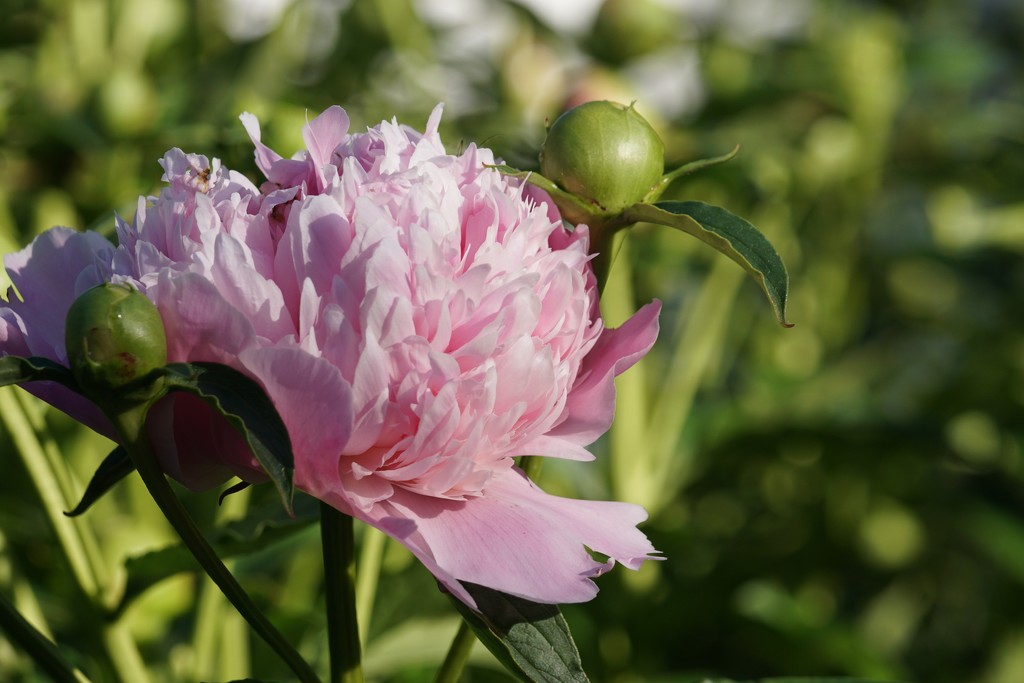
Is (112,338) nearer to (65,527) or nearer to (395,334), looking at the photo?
(395,334)

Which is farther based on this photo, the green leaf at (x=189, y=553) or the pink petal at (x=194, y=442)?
the green leaf at (x=189, y=553)

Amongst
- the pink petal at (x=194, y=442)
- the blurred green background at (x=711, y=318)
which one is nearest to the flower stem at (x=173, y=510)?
the pink petal at (x=194, y=442)

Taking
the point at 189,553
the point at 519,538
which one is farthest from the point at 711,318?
the point at 519,538

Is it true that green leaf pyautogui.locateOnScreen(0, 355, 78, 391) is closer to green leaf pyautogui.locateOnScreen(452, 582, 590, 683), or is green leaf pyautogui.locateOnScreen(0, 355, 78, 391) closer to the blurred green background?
green leaf pyautogui.locateOnScreen(452, 582, 590, 683)

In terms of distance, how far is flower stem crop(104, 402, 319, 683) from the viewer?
345 millimetres

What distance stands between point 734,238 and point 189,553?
0.30 meters

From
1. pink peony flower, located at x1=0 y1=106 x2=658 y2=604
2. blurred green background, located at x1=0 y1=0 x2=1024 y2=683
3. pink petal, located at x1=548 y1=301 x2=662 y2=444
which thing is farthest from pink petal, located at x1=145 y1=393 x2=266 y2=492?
blurred green background, located at x1=0 y1=0 x2=1024 y2=683

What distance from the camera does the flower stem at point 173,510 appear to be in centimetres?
35

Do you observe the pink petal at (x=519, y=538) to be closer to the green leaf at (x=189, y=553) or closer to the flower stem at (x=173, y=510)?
the flower stem at (x=173, y=510)

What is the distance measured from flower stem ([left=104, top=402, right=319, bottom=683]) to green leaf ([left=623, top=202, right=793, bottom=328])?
0.18 m

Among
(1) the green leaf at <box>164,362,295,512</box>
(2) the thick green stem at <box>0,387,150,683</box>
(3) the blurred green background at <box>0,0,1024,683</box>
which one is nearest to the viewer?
(1) the green leaf at <box>164,362,295,512</box>

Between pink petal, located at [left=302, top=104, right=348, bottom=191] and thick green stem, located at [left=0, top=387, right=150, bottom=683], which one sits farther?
thick green stem, located at [left=0, top=387, right=150, bottom=683]

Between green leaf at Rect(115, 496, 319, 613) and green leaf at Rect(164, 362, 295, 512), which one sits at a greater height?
green leaf at Rect(164, 362, 295, 512)

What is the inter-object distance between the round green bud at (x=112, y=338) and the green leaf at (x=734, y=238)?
17cm
